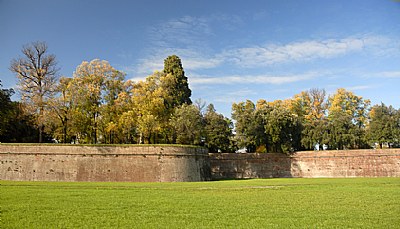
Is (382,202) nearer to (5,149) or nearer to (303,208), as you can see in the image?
(303,208)

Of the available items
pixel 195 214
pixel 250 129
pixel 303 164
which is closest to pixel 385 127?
pixel 303 164

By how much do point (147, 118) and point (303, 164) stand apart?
1928cm

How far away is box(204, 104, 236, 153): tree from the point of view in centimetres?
4200

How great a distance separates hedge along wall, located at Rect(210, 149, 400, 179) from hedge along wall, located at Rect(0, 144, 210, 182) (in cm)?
960

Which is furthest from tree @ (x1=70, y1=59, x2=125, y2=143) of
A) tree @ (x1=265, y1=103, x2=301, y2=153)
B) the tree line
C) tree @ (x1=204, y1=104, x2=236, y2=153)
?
tree @ (x1=265, y1=103, x2=301, y2=153)

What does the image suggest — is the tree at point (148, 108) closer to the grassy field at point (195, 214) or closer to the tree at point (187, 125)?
the tree at point (187, 125)

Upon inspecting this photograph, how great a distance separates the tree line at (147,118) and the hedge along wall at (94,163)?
455cm

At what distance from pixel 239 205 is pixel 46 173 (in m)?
21.8

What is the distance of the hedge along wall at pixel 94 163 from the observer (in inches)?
1148

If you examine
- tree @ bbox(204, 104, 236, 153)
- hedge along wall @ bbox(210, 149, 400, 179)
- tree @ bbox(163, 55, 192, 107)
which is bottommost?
hedge along wall @ bbox(210, 149, 400, 179)

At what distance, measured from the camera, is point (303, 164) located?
134 ft

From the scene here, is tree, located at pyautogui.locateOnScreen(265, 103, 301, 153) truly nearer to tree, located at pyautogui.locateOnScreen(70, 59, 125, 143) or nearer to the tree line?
the tree line

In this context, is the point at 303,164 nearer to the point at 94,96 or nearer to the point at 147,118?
the point at 147,118

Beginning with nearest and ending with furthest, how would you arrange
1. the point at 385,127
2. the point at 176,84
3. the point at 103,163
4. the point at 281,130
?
the point at 103,163 < the point at 281,130 < the point at 385,127 < the point at 176,84
